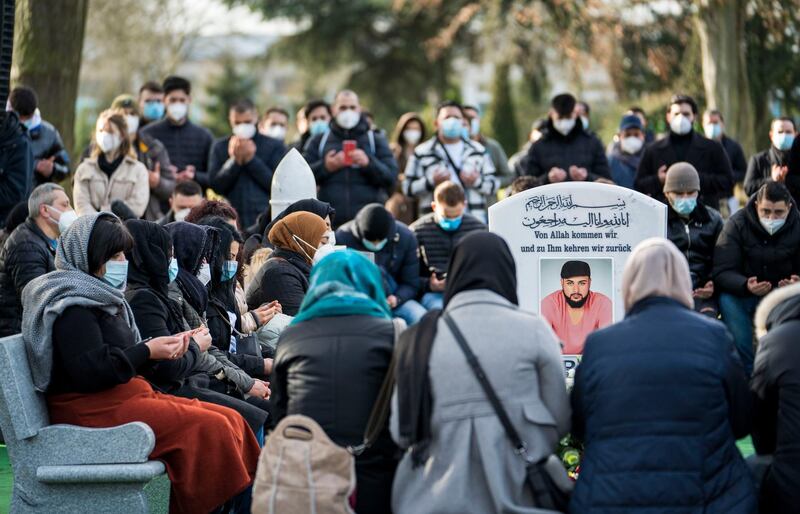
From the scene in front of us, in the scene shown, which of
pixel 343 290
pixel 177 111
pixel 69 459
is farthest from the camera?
pixel 177 111

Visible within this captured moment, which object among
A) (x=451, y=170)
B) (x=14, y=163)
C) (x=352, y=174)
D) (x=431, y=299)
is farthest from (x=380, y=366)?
(x=451, y=170)

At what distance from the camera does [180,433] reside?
696cm

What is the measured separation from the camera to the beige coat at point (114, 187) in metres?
12.5

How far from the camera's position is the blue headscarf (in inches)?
245

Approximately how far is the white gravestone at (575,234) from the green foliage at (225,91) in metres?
32.6

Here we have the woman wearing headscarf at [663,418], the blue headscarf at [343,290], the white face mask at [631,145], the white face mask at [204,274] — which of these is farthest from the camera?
the white face mask at [631,145]

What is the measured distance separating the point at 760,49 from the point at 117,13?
2100 cm

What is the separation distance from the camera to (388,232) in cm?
1180

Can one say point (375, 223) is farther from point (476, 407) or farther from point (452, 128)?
point (476, 407)

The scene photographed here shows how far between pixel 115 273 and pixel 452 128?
23.5 ft

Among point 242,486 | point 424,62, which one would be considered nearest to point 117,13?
point 424,62

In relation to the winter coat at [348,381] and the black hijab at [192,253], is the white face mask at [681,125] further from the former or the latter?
the winter coat at [348,381]

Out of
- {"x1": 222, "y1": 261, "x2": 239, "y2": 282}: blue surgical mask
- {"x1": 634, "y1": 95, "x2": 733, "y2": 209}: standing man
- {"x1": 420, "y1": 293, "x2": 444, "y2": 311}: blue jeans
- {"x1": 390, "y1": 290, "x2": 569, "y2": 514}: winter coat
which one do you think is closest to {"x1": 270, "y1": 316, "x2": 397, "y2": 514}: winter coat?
{"x1": 390, "y1": 290, "x2": 569, "y2": 514}: winter coat

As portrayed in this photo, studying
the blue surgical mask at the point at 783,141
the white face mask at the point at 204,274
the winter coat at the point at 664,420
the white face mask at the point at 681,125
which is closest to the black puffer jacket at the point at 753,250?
the white face mask at the point at 681,125
